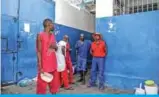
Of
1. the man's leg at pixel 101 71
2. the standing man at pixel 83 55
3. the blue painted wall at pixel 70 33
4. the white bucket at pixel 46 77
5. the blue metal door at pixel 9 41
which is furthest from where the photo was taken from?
the blue painted wall at pixel 70 33

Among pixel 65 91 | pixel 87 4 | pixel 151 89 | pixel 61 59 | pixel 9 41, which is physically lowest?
pixel 65 91

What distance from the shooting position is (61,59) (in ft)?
22.6

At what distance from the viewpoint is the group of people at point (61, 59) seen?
5.04m

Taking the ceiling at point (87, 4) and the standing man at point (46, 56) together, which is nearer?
the standing man at point (46, 56)

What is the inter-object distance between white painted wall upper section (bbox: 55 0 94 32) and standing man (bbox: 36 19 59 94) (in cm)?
429

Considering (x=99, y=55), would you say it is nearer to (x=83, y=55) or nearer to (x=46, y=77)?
(x=83, y=55)

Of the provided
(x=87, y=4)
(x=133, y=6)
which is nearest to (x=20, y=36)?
(x=133, y=6)

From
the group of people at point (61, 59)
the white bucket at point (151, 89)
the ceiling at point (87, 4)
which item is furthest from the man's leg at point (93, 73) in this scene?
the ceiling at point (87, 4)

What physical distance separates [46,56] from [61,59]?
1.80 metres

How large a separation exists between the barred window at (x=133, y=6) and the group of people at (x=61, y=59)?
1065 mm

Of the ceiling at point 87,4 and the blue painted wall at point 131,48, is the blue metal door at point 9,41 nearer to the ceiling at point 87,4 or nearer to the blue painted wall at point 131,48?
the blue painted wall at point 131,48

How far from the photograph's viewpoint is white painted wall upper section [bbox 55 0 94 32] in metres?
9.53

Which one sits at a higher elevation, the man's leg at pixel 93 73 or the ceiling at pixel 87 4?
the ceiling at pixel 87 4

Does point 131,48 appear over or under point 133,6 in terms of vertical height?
under
